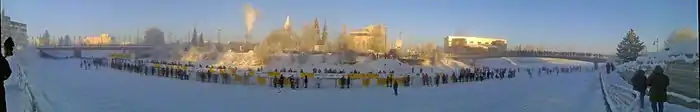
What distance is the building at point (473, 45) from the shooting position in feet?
9.24

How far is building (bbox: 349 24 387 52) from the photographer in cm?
286

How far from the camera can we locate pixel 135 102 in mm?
3205

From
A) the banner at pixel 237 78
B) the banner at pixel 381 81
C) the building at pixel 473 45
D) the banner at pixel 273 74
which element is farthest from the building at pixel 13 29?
the building at pixel 473 45

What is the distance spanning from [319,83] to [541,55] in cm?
100

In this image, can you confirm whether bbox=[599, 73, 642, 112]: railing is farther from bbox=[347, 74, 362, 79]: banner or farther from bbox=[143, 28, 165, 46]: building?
bbox=[143, 28, 165, 46]: building

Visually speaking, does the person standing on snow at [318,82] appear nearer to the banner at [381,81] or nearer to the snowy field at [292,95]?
the snowy field at [292,95]

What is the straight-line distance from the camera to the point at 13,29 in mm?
3232

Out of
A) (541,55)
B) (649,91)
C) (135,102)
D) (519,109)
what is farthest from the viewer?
(135,102)

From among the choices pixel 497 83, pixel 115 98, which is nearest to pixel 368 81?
pixel 497 83

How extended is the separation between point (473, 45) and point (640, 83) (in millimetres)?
678

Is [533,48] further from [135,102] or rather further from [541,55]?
[135,102]

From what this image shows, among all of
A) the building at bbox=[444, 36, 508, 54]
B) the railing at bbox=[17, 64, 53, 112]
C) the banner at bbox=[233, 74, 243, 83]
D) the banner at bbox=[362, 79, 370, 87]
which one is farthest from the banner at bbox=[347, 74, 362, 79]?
the railing at bbox=[17, 64, 53, 112]

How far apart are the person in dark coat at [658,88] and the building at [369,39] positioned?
1.05 m

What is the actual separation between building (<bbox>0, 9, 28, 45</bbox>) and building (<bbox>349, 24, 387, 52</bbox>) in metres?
1.64
